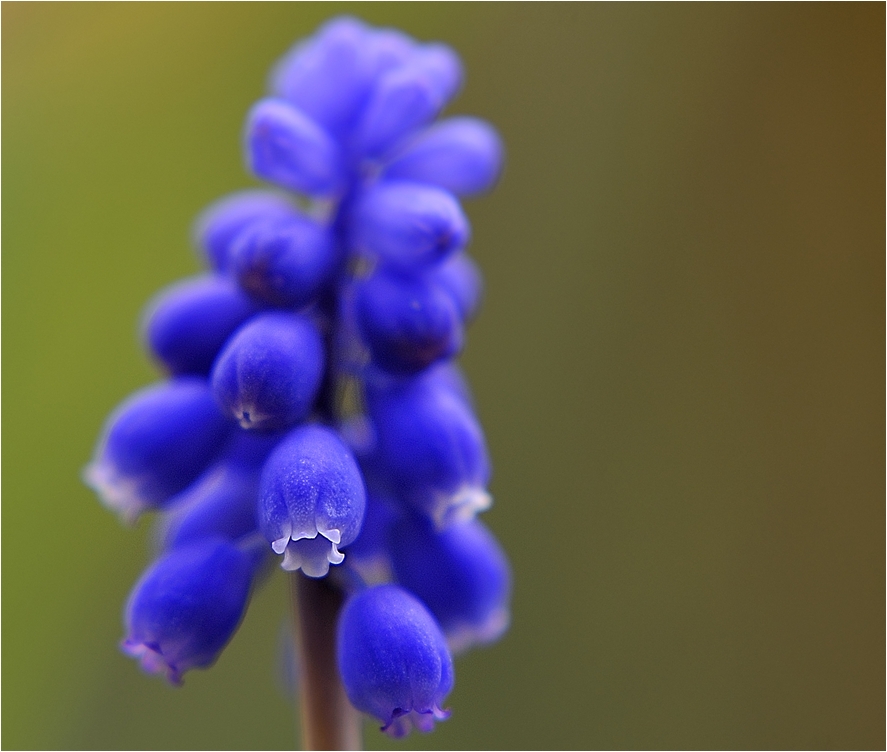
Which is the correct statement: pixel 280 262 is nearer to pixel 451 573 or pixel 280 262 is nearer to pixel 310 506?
pixel 310 506

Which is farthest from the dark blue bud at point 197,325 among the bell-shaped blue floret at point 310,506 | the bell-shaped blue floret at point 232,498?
the bell-shaped blue floret at point 310,506

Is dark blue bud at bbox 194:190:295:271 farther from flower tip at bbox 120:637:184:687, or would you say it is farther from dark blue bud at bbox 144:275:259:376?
flower tip at bbox 120:637:184:687

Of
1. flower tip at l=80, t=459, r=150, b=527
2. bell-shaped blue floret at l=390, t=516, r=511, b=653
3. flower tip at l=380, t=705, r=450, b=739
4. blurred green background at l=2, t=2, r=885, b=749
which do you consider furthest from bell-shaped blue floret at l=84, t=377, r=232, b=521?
blurred green background at l=2, t=2, r=885, b=749

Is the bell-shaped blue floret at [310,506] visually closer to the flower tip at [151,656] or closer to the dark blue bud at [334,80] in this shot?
the flower tip at [151,656]

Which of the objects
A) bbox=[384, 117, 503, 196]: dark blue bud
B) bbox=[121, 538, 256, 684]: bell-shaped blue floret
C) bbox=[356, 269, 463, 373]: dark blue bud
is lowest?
bbox=[121, 538, 256, 684]: bell-shaped blue floret

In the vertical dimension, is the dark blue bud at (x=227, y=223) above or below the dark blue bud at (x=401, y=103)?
below
